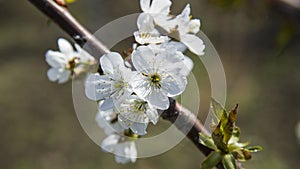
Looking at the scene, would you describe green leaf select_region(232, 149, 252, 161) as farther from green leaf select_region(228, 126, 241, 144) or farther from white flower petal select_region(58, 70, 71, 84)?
white flower petal select_region(58, 70, 71, 84)

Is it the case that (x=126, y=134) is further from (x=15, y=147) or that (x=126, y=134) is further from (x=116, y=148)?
(x=15, y=147)

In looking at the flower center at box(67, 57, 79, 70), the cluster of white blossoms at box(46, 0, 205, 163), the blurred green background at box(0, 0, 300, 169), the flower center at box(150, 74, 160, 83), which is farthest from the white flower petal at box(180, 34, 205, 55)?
the blurred green background at box(0, 0, 300, 169)

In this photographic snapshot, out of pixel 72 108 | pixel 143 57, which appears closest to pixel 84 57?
pixel 143 57

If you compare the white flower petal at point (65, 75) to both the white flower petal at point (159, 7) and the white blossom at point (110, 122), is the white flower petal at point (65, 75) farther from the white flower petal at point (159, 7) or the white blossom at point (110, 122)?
the white flower petal at point (159, 7)

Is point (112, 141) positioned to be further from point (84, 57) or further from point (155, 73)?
point (155, 73)

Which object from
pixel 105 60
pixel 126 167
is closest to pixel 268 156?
pixel 126 167

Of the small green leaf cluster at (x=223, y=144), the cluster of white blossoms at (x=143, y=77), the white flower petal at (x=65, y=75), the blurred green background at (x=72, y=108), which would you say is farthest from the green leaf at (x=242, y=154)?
the blurred green background at (x=72, y=108)

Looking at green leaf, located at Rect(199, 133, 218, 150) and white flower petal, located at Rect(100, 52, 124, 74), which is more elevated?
white flower petal, located at Rect(100, 52, 124, 74)
